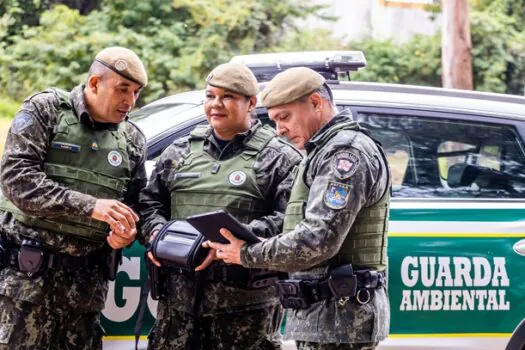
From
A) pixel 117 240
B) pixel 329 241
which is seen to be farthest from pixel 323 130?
pixel 117 240

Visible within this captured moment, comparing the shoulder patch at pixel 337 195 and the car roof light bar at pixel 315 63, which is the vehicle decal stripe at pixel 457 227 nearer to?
the car roof light bar at pixel 315 63

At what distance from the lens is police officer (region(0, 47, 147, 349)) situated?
11.3ft

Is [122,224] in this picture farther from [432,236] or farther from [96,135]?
[432,236]

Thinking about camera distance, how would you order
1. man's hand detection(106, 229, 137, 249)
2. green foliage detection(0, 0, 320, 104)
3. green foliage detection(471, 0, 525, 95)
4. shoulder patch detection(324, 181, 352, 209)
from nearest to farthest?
shoulder patch detection(324, 181, 352, 209) < man's hand detection(106, 229, 137, 249) < green foliage detection(0, 0, 320, 104) < green foliage detection(471, 0, 525, 95)

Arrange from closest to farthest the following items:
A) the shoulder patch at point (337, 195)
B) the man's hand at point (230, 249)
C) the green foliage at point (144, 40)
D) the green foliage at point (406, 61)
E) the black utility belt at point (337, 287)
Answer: the shoulder patch at point (337, 195)
the black utility belt at point (337, 287)
the man's hand at point (230, 249)
the green foliage at point (144, 40)
the green foliage at point (406, 61)

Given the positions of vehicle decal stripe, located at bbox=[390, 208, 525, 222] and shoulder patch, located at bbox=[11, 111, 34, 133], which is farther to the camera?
vehicle decal stripe, located at bbox=[390, 208, 525, 222]

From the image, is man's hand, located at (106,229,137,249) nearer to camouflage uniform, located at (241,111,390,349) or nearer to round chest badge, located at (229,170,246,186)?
round chest badge, located at (229,170,246,186)

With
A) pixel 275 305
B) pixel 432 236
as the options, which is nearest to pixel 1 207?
pixel 275 305

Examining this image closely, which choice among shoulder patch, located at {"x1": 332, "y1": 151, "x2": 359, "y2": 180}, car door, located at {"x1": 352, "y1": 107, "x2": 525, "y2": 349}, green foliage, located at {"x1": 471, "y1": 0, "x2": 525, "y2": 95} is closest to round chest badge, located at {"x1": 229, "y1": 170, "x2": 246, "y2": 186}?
shoulder patch, located at {"x1": 332, "y1": 151, "x2": 359, "y2": 180}

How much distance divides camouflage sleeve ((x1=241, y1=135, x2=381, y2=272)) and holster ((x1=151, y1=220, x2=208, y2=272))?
0.44 metres

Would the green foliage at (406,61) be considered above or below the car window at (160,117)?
above

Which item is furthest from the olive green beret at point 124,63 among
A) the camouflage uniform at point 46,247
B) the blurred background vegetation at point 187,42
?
the blurred background vegetation at point 187,42

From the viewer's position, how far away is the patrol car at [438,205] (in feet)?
13.6

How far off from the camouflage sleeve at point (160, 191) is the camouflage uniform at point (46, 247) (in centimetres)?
8
